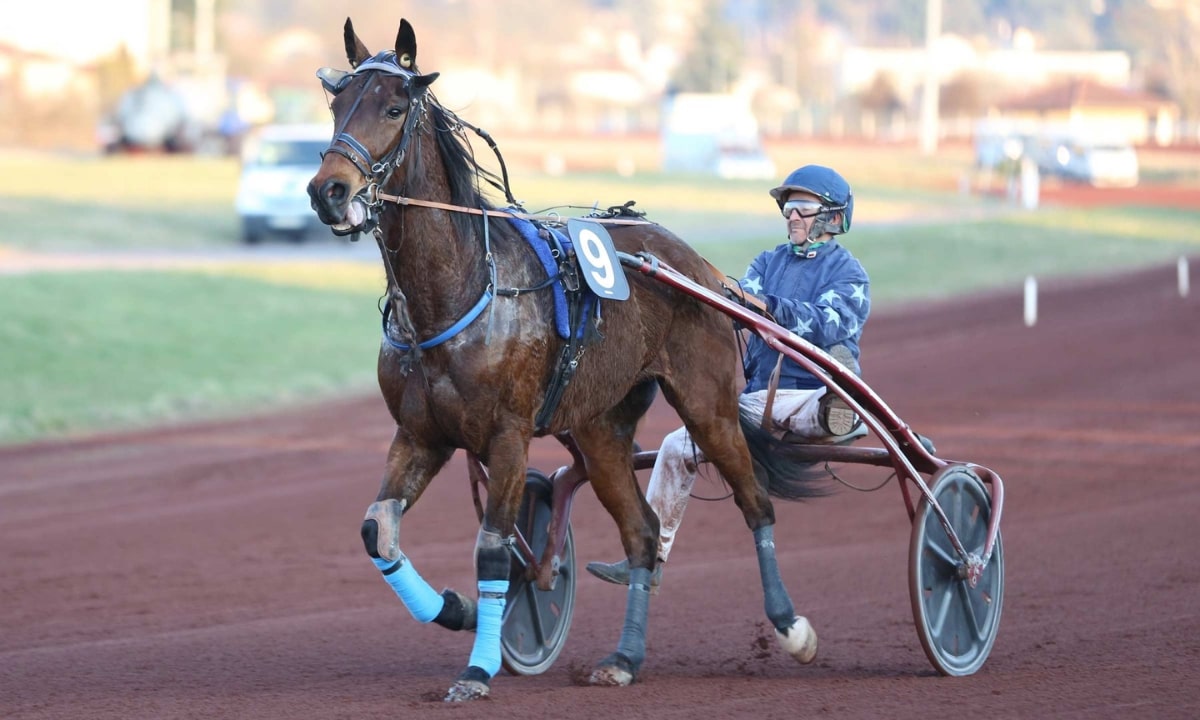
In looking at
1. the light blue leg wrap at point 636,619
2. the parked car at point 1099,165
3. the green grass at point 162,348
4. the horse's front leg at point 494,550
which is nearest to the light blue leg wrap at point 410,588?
the horse's front leg at point 494,550

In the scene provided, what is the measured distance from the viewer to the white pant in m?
5.53

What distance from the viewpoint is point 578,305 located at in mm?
4906

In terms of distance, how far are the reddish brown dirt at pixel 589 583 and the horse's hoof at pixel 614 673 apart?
5 centimetres

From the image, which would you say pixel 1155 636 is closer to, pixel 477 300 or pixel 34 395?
pixel 477 300

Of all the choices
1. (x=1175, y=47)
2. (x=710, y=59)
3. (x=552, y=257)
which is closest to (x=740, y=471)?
(x=552, y=257)

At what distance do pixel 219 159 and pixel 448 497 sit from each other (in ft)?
98.6

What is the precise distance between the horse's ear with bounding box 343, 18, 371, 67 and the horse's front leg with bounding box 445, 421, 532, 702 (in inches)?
46.8

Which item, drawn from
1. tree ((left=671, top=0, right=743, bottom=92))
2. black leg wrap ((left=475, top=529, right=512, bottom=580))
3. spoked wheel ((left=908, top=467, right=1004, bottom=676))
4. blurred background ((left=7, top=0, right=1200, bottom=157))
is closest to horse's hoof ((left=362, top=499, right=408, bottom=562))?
black leg wrap ((left=475, top=529, right=512, bottom=580))

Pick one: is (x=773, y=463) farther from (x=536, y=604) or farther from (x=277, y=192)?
(x=277, y=192)

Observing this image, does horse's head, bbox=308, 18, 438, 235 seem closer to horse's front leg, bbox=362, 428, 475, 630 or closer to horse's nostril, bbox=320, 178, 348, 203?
horse's nostril, bbox=320, 178, 348, 203

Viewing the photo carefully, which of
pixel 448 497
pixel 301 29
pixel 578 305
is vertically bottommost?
pixel 448 497

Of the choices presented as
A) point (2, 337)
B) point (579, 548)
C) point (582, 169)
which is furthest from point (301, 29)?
point (579, 548)

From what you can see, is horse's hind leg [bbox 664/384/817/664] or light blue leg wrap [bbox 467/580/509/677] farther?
horse's hind leg [bbox 664/384/817/664]

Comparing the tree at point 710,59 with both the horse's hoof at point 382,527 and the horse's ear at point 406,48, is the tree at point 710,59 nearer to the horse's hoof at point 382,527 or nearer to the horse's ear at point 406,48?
the horse's ear at point 406,48
